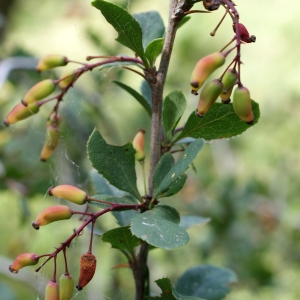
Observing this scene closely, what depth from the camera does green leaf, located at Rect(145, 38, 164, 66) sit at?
1.86ft

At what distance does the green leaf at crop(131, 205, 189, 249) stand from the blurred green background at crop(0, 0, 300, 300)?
165mm

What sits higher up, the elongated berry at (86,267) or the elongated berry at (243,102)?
the elongated berry at (243,102)

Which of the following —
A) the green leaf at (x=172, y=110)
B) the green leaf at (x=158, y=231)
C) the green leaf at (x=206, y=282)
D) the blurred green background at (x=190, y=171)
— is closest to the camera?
the green leaf at (x=158, y=231)

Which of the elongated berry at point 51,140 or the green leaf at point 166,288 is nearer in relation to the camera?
the green leaf at point 166,288

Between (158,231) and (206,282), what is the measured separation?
0.91ft

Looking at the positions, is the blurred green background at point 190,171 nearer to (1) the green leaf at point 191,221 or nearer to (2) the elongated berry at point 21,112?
(2) the elongated berry at point 21,112

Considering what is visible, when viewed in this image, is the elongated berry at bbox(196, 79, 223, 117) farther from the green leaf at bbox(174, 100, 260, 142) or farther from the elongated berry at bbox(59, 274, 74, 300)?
the elongated berry at bbox(59, 274, 74, 300)

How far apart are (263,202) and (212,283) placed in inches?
48.2

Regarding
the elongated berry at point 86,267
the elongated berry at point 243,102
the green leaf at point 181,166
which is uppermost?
the elongated berry at point 243,102

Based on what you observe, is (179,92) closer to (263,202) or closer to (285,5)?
(263,202)

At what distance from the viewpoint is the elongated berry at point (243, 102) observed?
19.4 inches

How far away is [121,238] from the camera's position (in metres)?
0.58

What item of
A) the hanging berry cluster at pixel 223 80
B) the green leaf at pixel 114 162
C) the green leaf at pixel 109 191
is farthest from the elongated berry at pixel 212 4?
the green leaf at pixel 109 191

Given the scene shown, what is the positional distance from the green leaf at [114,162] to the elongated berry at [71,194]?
5 cm
